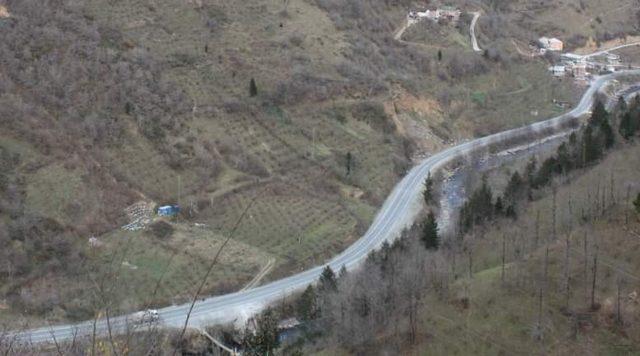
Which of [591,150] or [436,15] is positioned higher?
[436,15]

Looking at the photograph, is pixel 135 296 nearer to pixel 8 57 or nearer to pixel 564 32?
pixel 8 57

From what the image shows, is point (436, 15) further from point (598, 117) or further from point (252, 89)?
point (252, 89)

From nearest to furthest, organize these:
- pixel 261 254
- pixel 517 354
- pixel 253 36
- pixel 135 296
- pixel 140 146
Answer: pixel 517 354 → pixel 135 296 → pixel 261 254 → pixel 140 146 → pixel 253 36

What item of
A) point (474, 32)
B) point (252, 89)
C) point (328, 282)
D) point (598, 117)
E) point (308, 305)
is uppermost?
point (474, 32)

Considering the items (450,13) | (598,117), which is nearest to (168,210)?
(598,117)

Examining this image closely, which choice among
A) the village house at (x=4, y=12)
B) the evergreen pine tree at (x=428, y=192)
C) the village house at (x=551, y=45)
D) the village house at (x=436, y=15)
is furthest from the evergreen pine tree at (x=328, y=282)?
the village house at (x=551, y=45)

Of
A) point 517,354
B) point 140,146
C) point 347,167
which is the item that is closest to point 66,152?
point 140,146

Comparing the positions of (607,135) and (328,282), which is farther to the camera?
(607,135)

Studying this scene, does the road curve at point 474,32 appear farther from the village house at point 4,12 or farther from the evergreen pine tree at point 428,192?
the village house at point 4,12
